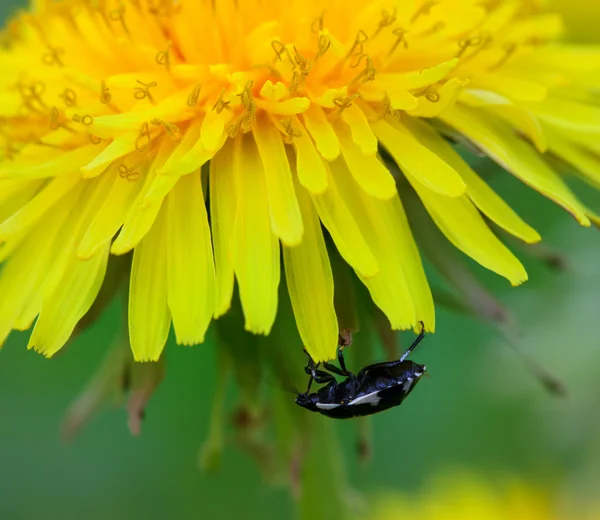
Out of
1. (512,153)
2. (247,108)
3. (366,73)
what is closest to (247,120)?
(247,108)

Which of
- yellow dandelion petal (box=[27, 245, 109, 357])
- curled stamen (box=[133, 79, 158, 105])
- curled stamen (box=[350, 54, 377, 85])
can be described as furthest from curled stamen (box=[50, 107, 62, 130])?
curled stamen (box=[350, 54, 377, 85])

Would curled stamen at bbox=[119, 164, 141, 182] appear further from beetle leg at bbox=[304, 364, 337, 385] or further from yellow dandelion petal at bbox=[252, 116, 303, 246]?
beetle leg at bbox=[304, 364, 337, 385]

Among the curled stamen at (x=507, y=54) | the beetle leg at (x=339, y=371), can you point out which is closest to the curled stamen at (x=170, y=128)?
the beetle leg at (x=339, y=371)

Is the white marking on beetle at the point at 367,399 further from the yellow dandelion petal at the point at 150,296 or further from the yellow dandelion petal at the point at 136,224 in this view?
the yellow dandelion petal at the point at 136,224

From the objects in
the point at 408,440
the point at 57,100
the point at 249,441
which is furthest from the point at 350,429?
the point at 57,100

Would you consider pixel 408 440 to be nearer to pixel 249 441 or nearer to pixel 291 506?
pixel 291 506

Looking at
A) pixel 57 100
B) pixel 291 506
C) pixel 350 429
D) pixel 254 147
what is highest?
pixel 57 100
